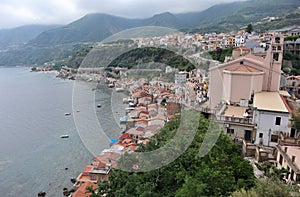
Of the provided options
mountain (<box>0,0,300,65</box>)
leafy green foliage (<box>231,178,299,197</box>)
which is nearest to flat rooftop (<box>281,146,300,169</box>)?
leafy green foliage (<box>231,178,299,197</box>)

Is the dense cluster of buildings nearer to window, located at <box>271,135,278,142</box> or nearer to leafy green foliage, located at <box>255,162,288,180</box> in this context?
window, located at <box>271,135,278,142</box>

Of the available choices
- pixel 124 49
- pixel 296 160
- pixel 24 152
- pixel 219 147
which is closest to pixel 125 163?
pixel 219 147

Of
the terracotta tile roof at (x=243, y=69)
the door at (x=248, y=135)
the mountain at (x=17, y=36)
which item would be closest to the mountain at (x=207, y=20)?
the terracotta tile roof at (x=243, y=69)

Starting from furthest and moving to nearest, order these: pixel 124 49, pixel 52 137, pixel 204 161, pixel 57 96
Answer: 1. pixel 57 96
2. pixel 52 137
3. pixel 124 49
4. pixel 204 161

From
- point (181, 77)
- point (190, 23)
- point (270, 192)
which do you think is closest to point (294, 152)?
point (270, 192)

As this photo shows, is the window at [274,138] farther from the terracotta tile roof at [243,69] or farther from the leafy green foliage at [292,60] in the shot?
the leafy green foliage at [292,60]

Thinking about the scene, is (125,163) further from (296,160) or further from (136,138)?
(136,138)

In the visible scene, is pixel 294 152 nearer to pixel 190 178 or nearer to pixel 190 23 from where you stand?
pixel 190 178
